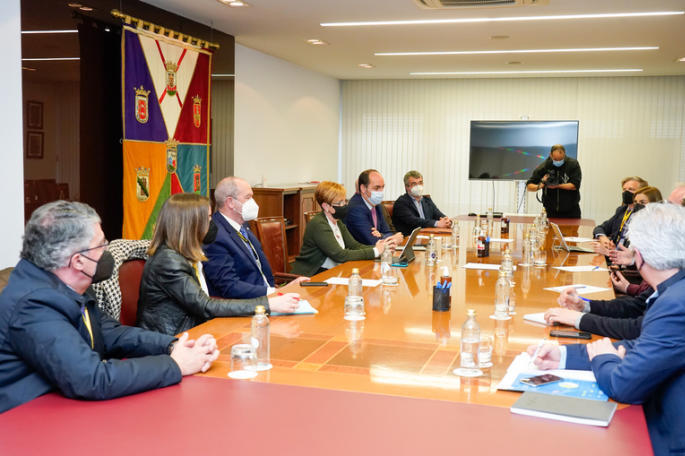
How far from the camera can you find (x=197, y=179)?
744 cm

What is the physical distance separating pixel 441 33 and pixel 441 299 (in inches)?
210

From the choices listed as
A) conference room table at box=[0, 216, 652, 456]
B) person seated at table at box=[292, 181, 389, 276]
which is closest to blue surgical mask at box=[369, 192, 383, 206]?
person seated at table at box=[292, 181, 389, 276]

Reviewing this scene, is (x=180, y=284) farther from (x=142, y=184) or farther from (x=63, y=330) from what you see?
(x=142, y=184)

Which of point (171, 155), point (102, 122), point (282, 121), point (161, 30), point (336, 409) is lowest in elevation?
point (336, 409)

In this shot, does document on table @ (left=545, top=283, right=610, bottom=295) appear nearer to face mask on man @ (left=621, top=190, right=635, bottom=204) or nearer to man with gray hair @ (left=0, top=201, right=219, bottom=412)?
man with gray hair @ (left=0, top=201, right=219, bottom=412)

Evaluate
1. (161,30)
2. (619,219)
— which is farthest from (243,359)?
(619,219)

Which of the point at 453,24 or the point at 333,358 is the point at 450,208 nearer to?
the point at 453,24

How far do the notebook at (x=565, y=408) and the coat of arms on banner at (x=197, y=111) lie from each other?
5.95 m

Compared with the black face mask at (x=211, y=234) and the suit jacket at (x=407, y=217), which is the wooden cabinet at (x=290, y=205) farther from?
the black face mask at (x=211, y=234)

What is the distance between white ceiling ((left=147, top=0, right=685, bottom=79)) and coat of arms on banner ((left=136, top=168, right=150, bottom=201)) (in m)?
1.61

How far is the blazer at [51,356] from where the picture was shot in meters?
1.87

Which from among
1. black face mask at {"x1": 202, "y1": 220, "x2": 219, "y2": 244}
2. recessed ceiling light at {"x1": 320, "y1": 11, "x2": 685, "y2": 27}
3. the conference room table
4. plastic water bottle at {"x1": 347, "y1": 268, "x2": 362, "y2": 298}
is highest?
recessed ceiling light at {"x1": 320, "y1": 11, "x2": 685, "y2": 27}

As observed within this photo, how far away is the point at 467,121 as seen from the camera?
40.4 feet

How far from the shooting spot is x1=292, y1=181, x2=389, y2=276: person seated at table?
505 cm
